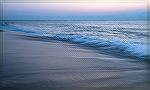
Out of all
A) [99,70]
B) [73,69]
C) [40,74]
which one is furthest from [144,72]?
[40,74]

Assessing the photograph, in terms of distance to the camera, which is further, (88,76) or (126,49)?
(126,49)

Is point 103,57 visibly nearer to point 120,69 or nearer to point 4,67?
point 120,69

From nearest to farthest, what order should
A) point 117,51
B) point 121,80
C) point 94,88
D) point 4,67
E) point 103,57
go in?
point 94,88 → point 121,80 → point 4,67 → point 103,57 → point 117,51

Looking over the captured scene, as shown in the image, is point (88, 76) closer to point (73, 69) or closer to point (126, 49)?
point (73, 69)

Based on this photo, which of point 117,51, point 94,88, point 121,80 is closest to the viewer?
point 94,88

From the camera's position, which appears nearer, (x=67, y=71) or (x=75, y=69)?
(x=67, y=71)

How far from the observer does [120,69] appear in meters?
5.59

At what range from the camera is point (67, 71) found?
17.2 ft

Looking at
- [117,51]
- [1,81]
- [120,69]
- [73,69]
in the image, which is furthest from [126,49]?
[1,81]

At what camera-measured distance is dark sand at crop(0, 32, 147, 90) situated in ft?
14.3

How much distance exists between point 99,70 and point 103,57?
1390mm

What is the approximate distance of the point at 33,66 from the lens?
5516mm

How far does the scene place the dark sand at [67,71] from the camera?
4.37 m

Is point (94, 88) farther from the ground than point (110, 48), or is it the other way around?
point (110, 48)
